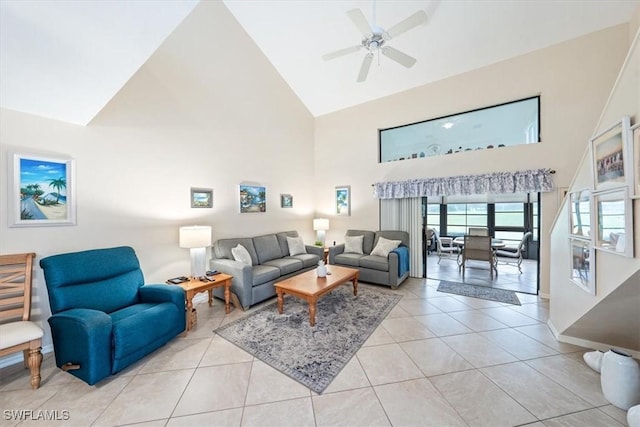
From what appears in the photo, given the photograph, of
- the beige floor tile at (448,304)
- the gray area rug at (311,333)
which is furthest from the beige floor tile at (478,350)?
the gray area rug at (311,333)

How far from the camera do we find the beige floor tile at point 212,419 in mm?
1548

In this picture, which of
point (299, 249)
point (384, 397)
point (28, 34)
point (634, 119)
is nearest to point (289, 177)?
point (299, 249)

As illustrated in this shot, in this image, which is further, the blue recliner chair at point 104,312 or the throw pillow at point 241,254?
the throw pillow at point 241,254

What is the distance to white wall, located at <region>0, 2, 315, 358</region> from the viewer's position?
8.12 ft

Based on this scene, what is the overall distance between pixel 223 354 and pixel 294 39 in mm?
5009

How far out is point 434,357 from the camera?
2.23m

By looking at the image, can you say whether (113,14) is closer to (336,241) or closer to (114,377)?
(114,377)

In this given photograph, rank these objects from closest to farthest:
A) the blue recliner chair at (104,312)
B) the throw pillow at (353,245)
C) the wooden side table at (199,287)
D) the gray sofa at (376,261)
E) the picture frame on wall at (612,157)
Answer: the picture frame on wall at (612,157) < the blue recliner chair at (104,312) < the wooden side table at (199,287) < the gray sofa at (376,261) < the throw pillow at (353,245)

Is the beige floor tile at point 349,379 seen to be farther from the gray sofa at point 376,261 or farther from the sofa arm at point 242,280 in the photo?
the gray sofa at point 376,261

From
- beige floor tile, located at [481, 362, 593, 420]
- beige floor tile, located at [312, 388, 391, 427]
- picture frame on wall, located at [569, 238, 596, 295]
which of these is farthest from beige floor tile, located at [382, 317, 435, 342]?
picture frame on wall, located at [569, 238, 596, 295]

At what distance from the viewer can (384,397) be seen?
1.76 m

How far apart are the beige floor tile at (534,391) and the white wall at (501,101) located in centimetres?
246

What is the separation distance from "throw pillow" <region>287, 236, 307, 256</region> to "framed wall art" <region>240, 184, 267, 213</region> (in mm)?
851

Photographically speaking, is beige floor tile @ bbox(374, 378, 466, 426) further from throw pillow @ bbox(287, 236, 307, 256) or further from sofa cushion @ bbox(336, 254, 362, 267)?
throw pillow @ bbox(287, 236, 307, 256)
